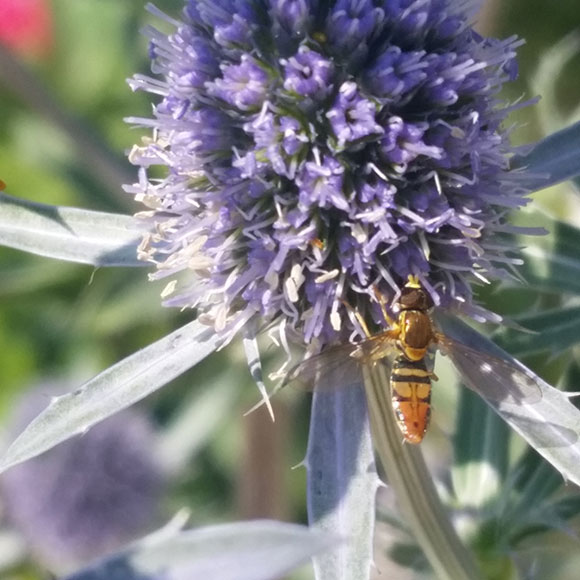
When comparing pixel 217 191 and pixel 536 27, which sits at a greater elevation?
pixel 536 27

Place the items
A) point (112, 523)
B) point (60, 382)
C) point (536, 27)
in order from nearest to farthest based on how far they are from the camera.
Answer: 1. point (112, 523)
2. point (60, 382)
3. point (536, 27)

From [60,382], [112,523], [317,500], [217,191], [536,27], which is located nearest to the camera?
[317,500]

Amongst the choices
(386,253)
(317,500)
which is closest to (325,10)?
(386,253)

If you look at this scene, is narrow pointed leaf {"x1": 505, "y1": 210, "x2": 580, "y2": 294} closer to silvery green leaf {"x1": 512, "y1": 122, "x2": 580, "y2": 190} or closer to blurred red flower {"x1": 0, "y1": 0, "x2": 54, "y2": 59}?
silvery green leaf {"x1": 512, "y1": 122, "x2": 580, "y2": 190}

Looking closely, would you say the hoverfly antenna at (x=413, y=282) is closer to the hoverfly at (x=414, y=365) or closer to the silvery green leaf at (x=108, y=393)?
the hoverfly at (x=414, y=365)

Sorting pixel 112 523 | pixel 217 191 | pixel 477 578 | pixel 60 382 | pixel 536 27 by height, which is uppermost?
pixel 536 27

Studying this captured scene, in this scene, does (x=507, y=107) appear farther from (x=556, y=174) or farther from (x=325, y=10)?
(x=325, y=10)

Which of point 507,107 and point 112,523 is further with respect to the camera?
point 112,523
